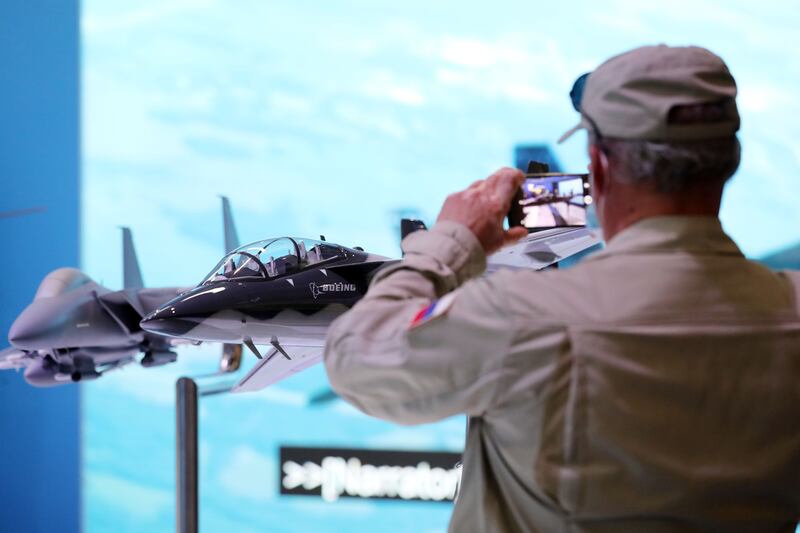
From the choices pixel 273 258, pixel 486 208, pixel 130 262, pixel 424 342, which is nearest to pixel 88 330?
pixel 130 262

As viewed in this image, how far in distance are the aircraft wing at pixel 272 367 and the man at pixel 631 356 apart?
3131mm

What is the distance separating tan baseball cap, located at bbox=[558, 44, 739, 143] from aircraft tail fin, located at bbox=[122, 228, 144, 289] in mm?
4746

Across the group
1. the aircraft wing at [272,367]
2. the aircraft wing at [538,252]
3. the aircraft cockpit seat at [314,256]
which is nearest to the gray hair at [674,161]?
the aircraft wing at [538,252]

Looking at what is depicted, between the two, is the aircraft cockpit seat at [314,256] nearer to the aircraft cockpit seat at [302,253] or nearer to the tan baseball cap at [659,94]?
the aircraft cockpit seat at [302,253]

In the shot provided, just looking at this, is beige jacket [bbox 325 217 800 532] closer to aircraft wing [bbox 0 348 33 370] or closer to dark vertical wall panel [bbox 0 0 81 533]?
aircraft wing [bbox 0 348 33 370]

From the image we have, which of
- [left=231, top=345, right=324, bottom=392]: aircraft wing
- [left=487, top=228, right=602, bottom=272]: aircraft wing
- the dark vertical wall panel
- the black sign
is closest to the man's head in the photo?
[left=487, top=228, right=602, bottom=272]: aircraft wing

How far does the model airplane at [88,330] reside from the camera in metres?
4.92

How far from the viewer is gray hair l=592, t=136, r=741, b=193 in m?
1.30

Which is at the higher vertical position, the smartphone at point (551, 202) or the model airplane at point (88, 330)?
the smartphone at point (551, 202)

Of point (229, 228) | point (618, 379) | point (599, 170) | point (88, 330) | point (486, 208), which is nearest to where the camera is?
point (618, 379)

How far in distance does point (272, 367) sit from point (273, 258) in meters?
0.95

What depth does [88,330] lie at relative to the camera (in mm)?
5070

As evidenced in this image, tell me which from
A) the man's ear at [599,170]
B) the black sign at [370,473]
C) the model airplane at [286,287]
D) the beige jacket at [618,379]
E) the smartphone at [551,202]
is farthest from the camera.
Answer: the black sign at [370,473]

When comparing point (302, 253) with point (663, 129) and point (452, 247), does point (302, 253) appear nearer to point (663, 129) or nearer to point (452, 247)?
point (452, 247)
